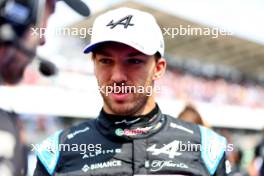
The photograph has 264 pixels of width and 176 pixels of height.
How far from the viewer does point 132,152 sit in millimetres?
1290

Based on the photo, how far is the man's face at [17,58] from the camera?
1557 millimetres

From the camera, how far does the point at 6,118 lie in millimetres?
1484

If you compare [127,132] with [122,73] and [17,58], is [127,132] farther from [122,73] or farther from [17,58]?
[17,58]

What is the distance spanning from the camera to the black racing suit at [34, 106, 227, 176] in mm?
1279

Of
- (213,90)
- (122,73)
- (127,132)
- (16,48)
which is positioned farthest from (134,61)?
(213,90)

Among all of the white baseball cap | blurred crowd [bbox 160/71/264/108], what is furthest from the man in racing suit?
blurred crowd [bbox 160/71/264/108]

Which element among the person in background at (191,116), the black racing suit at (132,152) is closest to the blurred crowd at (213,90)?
the person in background at (191,116)

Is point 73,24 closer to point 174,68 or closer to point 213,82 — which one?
point 174,68

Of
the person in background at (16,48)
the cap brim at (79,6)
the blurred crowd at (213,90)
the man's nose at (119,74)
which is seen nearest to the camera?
the man's nose at (119,74)

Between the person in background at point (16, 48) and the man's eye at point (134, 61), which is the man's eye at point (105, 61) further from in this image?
the person in background at point (16, 48)

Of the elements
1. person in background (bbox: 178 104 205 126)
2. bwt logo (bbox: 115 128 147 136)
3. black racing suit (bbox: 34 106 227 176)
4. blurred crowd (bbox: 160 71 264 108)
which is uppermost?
bwt logo (bbox: 115 128 147 136)

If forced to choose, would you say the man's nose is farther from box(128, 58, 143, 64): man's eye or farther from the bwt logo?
the bwt logo

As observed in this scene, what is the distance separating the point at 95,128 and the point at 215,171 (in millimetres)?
356

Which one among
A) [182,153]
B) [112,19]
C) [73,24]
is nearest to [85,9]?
[73,24]
